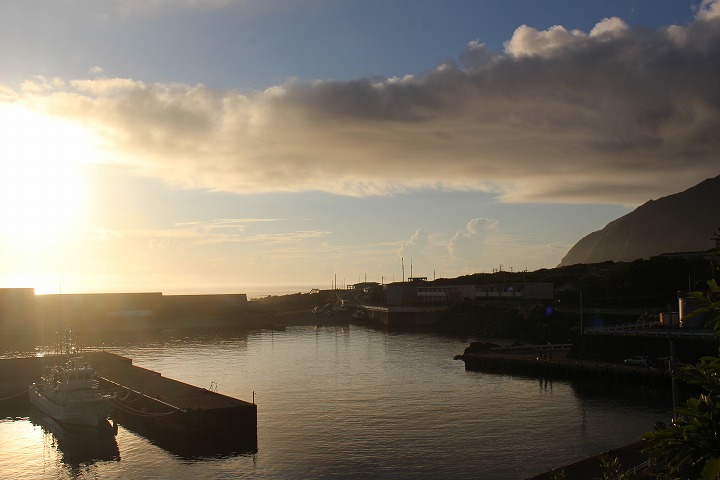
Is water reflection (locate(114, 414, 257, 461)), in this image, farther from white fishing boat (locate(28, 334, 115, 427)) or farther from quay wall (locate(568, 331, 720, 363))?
quay wall (locate(568, 331, 720, 363))

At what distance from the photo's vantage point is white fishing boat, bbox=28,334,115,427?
55.2m

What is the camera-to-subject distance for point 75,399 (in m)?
55.9

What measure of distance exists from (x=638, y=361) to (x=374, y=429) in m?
38.6

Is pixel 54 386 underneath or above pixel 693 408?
underneath

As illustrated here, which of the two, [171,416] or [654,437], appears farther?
[171,416]

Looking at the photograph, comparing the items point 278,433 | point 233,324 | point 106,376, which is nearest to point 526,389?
point 278,433

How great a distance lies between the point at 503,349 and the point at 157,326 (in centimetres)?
10024

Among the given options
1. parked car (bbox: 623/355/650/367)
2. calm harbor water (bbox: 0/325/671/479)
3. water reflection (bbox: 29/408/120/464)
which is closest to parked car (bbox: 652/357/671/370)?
parked car (bbox: 623/355/650/367)

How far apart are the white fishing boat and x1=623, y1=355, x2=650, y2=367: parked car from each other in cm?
5596

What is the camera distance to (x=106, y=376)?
240 ft

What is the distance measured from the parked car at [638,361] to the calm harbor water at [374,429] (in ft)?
26.1

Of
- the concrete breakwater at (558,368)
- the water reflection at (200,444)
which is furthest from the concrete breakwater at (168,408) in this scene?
the concrete breakwater at (558,368)

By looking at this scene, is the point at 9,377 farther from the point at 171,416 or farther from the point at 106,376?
the point at 171,416

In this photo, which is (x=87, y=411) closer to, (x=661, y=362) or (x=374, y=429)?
(x=374, y=429)
